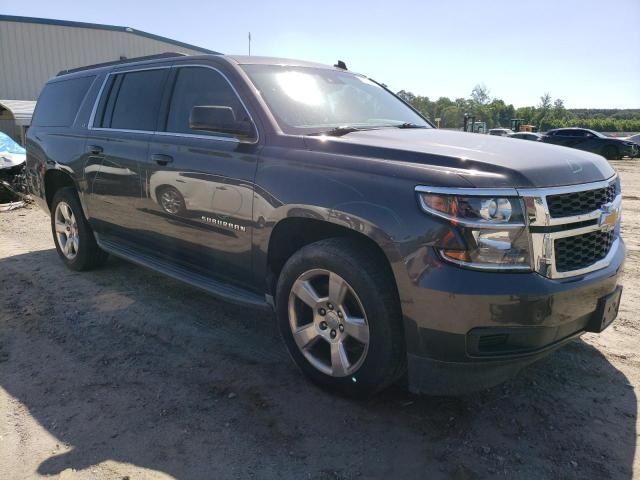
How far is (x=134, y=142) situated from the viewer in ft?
13.9

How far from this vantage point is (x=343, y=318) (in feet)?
9.34

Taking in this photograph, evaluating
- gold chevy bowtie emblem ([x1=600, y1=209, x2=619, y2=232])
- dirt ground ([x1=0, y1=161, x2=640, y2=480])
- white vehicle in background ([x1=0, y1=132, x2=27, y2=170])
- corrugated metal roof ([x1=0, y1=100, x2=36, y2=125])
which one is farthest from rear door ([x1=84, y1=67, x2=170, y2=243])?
corrugated metal roof ([x1=0, y1=100, x2=36, y2=125])

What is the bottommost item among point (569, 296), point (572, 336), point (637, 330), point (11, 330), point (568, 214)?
point (11, 330)

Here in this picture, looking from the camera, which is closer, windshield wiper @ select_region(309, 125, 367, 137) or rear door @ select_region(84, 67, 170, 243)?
windshield wiper @ select_region(309, 125, 367, 137)

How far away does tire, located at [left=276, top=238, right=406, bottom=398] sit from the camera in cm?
266

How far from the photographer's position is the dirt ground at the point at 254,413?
2496 millimetres

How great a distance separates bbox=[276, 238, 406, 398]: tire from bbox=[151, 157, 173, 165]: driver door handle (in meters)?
1.39

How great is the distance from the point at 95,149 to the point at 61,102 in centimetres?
126

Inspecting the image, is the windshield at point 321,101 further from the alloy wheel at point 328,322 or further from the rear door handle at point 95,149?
the rear door handle at point 95,149

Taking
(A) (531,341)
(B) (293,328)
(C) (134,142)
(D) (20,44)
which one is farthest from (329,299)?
(D) (20,44)

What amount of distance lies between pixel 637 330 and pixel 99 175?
4548 mm

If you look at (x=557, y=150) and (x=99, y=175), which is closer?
(x=557, y=150)

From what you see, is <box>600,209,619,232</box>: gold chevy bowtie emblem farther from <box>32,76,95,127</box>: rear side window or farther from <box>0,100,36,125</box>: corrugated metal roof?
<box>0,100,36,125</box>: corrugated metal roof

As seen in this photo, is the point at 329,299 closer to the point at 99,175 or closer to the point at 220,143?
the point at 220,143
